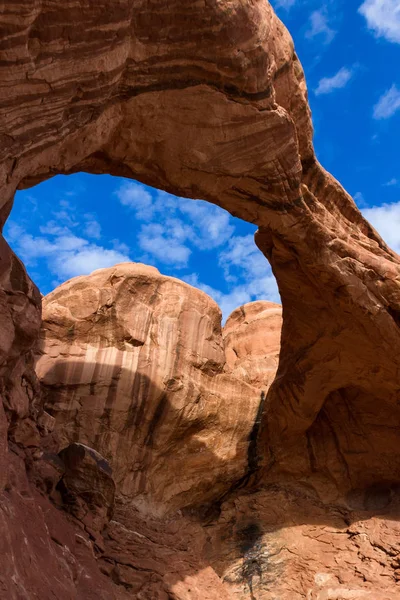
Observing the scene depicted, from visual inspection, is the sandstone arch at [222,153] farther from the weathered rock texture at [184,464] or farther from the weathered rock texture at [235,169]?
the weathered rock texture at [184,464]

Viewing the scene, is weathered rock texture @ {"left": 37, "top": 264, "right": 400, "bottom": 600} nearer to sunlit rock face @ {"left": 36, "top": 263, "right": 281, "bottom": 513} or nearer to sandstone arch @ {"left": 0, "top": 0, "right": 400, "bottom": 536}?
sunlit rock face @ {"left": 36, "top": 263, "right": 281, "bottom": 513}

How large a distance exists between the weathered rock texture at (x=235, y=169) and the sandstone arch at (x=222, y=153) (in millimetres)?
19

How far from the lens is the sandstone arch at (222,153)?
569cm

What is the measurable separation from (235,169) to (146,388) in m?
4.62

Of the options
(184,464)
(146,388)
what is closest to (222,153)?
(146,388)

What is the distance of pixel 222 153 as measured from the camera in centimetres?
788

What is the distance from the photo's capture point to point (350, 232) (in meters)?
9.56

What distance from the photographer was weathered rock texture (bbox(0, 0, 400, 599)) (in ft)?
18.7

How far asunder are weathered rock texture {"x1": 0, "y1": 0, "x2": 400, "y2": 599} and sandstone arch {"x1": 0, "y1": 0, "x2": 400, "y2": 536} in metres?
0.02

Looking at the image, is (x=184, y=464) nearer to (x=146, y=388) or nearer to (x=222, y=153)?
(x=146, y=388)

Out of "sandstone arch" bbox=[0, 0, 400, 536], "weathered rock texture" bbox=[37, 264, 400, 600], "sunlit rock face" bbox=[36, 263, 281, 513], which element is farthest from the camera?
"sunlit rock face" bbox=[36, 263, 281, 513]

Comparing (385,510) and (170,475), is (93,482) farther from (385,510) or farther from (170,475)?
(385,510)

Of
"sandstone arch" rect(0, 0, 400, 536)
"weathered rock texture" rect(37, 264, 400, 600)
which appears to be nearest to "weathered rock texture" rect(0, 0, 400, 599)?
"sandstone arch" rect(0, 0, 400, 536)

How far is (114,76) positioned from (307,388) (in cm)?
635
